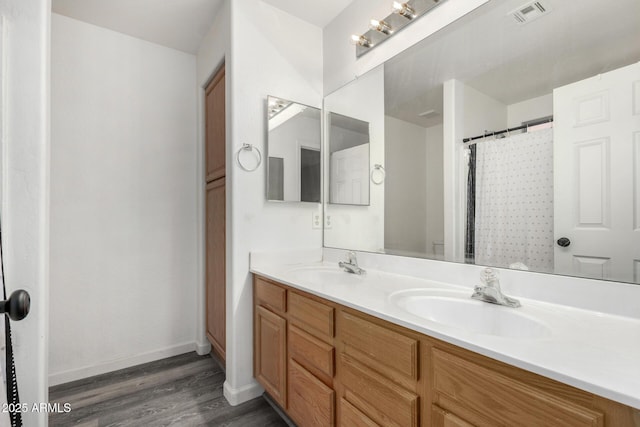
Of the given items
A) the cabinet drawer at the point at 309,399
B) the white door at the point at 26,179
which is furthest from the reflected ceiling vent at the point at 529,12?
the white door at the point at 26,179

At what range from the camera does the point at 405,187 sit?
1.62 m

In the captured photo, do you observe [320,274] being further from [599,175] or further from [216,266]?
[599,175]

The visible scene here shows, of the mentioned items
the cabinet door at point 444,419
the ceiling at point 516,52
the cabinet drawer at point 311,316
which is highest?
the ceiling at point 516,52

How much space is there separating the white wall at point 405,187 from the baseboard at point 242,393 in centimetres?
123

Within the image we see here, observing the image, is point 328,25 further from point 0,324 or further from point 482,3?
point 0,324

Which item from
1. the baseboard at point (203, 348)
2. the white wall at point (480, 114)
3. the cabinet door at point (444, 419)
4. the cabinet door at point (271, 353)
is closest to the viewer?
the cabinet door at point (444, 419)

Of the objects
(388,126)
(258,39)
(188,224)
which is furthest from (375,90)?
(188,224)

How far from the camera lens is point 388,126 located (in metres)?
1.73

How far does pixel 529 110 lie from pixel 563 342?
0.83 m

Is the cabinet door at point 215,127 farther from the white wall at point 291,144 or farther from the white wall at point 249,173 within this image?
the white wall at point 291,144

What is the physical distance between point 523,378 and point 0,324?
1.29m

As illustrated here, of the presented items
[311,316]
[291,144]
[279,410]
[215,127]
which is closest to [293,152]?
[291,144]

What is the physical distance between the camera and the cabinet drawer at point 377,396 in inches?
34.2

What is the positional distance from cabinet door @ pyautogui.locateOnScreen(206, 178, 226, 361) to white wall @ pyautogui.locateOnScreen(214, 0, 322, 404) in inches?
10.6
